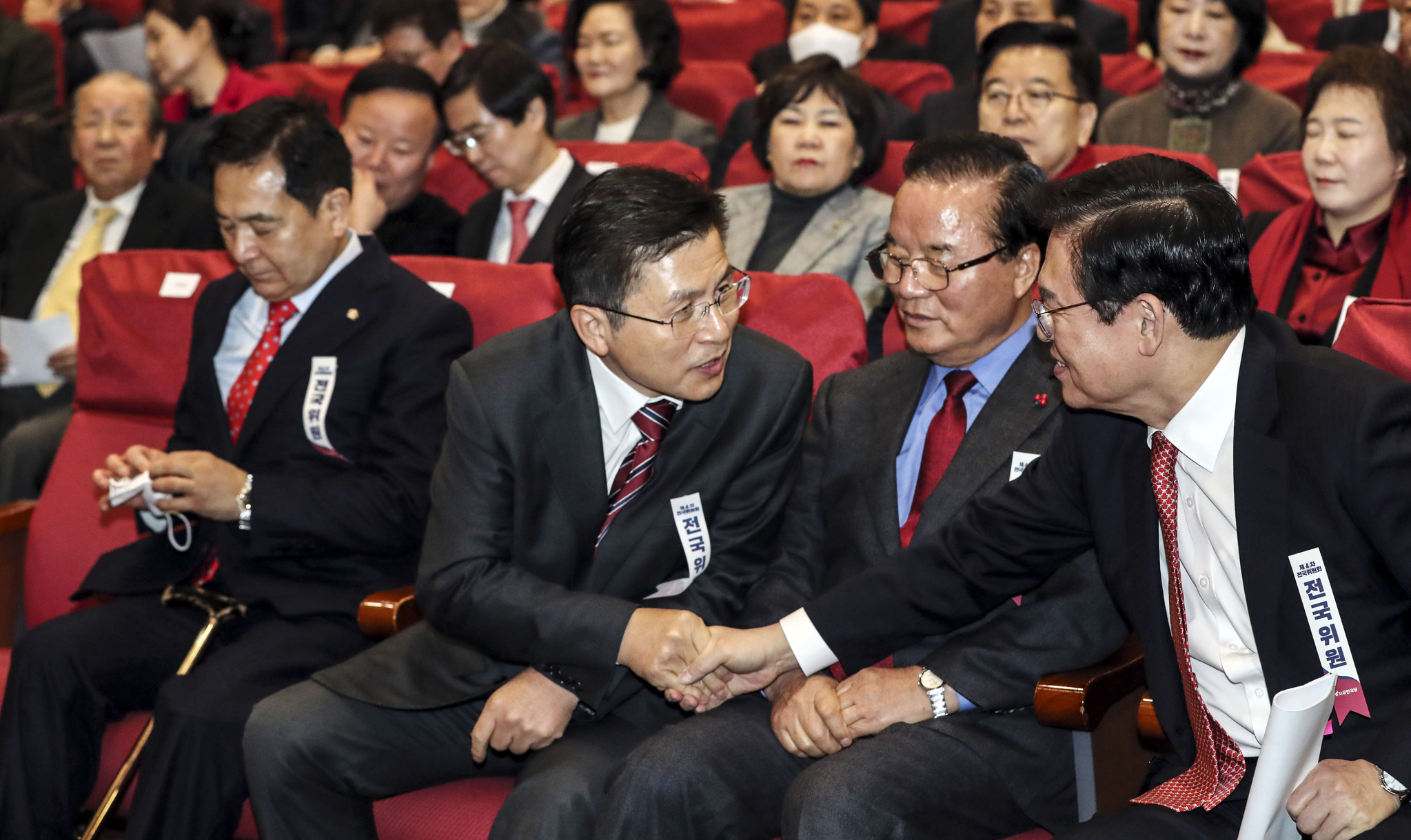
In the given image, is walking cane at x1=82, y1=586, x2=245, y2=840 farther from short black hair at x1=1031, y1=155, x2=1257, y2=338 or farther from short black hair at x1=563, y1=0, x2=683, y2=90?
short black hair at x1=563, y1=0, x2=683, y2=90

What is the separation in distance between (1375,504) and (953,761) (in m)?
0.73

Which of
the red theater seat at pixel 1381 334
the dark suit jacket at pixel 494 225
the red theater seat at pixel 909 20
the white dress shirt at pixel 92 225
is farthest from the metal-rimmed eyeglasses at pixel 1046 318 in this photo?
the red theater seat at pixel 909 20

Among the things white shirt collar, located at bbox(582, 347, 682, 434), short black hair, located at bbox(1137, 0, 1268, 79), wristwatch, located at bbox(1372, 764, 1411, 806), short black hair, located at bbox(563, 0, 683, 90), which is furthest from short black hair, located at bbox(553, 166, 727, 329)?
short black hair, located at bbox(563, 0, 683, 90)

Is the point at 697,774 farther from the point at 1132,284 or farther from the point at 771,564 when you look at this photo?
the point at 1132,284

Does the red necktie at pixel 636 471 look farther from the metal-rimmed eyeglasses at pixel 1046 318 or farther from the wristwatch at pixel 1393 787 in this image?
the wristwatch at pixel 1393 787

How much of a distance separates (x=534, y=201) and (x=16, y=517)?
1718mm

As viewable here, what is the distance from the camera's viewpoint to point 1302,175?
137 inches

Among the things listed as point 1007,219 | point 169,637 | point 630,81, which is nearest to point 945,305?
point 1007,219

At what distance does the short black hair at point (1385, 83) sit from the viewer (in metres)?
2.95

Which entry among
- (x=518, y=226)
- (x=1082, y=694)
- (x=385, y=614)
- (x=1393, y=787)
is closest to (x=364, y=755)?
(x=385, y=614)

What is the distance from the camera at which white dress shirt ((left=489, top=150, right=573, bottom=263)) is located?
13.3 ft

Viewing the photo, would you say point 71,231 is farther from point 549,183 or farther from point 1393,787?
point 1393,787

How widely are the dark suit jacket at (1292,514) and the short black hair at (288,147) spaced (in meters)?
1.69

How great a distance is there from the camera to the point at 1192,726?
6.30 feet
